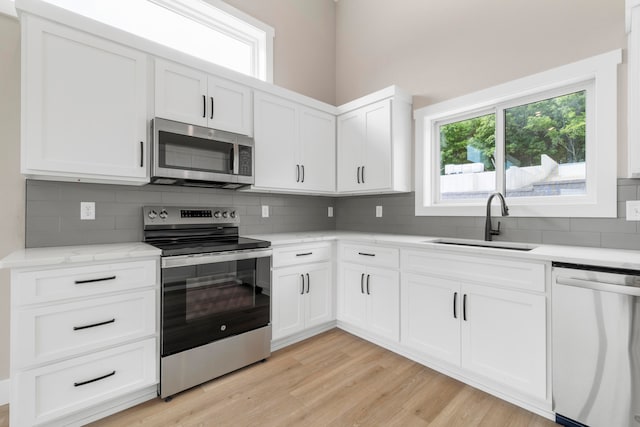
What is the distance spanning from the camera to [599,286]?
4.91ft

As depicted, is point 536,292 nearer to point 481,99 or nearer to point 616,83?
point 616,83

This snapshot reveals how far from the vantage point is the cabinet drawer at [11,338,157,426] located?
4.92 feet

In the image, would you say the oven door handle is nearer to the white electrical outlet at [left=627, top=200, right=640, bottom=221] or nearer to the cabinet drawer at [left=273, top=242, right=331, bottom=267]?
the cabinet drawer at [left=273, top=242, right=331, bottom=267]

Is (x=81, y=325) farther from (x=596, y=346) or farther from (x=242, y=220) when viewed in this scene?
(x=596, y=346)

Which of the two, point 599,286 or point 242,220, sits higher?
point 242,220

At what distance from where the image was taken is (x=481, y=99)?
254 centimetres

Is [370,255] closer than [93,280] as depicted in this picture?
No

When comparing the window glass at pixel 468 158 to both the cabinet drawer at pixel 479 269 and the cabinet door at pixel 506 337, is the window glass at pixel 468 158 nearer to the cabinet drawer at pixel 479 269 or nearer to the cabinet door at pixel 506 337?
the cabinet drawer at pixel 479 269

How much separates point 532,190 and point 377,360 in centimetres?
185

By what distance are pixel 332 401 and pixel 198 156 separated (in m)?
1.96

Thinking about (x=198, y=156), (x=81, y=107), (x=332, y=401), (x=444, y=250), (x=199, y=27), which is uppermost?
(x=199, y=27)

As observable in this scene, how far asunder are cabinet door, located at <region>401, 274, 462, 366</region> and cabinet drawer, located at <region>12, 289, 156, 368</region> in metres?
1.82

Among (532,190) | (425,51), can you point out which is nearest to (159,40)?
(425,51)

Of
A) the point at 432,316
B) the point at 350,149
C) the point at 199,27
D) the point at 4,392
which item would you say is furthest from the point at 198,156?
the point at 432,316
